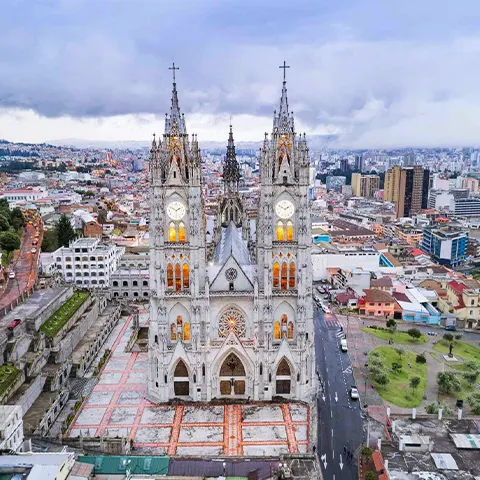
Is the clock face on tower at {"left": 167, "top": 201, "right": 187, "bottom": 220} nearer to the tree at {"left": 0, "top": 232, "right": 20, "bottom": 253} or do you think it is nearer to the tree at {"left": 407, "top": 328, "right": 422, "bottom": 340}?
the tree at {"left": 407, "top": 328, "right": 422, "bottom": 340}

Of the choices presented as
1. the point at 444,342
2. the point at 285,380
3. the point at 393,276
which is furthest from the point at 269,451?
the point at 393,276

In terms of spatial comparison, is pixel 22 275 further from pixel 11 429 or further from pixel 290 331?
pixel 290 331

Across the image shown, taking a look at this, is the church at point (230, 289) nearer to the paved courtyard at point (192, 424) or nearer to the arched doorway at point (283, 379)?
the arched doorway at point (283, 379)

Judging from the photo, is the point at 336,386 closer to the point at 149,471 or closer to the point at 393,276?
the point at 149,471

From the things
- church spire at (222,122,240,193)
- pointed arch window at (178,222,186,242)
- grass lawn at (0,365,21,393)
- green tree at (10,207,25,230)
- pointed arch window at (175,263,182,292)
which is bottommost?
grass lawn at (0,365,21,393)

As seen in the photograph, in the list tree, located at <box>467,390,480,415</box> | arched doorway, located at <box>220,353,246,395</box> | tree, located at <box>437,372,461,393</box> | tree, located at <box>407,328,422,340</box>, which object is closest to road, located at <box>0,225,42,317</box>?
arched doorway, located at <box>220,353,246,395</box>

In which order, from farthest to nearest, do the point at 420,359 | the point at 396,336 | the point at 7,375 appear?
the point at 396,336, the point at 420,359, the point at 7,375

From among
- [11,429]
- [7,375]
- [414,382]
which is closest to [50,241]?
[7,375]
